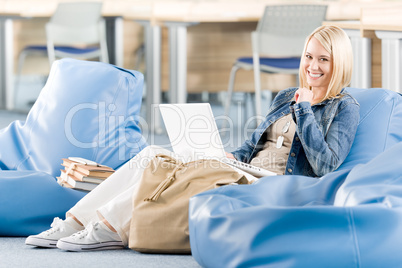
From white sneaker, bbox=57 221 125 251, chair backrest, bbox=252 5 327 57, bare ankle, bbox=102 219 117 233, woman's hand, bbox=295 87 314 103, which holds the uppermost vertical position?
chair backrest, bbox=252 5 327 57

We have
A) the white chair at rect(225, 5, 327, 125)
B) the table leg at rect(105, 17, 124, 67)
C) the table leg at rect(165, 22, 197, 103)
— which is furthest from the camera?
the table leg at rect(105, 17, 124, 67)

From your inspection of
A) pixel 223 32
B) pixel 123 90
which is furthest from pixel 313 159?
pixel 223 32

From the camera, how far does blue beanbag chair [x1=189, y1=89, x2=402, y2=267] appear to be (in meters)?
1.71

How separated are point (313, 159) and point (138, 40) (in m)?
4.63

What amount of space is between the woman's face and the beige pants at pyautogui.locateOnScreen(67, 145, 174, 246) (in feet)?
1.79

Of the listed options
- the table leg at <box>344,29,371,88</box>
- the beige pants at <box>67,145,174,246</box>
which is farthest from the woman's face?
the table leg at <box>344,29,371,88</box>

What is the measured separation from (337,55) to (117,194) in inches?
33.8

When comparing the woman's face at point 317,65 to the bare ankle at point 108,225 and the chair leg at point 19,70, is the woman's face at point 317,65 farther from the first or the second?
the chair leg at point 19,70

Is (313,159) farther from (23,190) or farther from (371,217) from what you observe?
(23,190)

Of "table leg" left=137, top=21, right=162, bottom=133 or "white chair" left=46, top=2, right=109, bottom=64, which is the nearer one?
"table leg" left=137, top=21, right=162, bottom=133

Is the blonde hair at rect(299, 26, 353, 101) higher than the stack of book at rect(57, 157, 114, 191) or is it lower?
higher

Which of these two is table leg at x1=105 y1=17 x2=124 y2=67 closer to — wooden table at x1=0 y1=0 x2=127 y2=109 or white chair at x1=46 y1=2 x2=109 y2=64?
wooden table at x1=0 y1=0 x2=127 y2=109

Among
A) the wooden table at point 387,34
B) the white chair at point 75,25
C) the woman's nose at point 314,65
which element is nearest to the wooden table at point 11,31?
the white chair at point 75,25

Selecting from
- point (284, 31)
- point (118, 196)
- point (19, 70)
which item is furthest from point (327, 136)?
point (19, 70)
